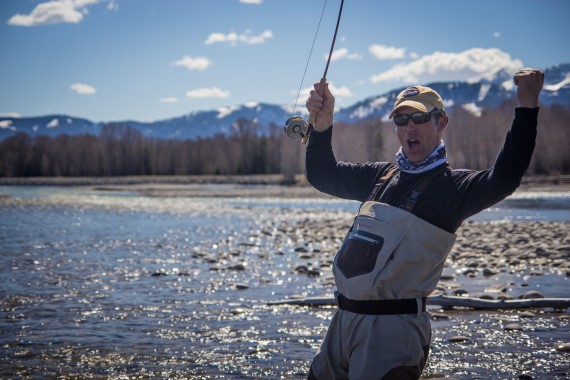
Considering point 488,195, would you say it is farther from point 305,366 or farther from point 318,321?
point 318,321

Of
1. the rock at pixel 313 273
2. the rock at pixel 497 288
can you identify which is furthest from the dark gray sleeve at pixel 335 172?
the rock at pixel 313 273

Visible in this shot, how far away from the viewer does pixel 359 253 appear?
3.50m

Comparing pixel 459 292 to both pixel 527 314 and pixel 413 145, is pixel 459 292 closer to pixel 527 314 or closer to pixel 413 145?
pixel 527 314

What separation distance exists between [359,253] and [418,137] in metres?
0.72

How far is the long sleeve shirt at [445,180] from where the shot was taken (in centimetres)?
312

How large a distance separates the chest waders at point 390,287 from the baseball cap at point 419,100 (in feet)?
1.21

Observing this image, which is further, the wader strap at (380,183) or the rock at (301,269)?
the rock at (301,269)

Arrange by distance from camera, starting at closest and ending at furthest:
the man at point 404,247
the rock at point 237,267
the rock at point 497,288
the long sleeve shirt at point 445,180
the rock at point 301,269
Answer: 1. the long sleeve shirt at point 445,180
2. the man at point 404,247
3. the rock at point 497,288
4. the rock at point 301,269
5. the rock at point 237,267

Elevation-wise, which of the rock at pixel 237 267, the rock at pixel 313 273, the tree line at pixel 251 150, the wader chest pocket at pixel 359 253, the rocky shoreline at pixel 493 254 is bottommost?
the rock at pixel 237 267

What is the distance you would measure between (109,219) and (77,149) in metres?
112

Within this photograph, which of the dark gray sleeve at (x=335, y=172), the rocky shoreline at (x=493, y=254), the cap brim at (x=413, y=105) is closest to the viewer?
the cap brim at (x=413, y=105)

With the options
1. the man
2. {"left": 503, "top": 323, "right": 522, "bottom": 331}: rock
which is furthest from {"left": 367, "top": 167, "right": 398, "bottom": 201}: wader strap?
{"left": 503, "top": 323, "right": 522, "bottom": 331}: rock

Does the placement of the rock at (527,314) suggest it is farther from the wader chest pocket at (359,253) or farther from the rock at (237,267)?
the rock at (237,267)

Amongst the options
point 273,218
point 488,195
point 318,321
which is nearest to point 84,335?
point 318,321
